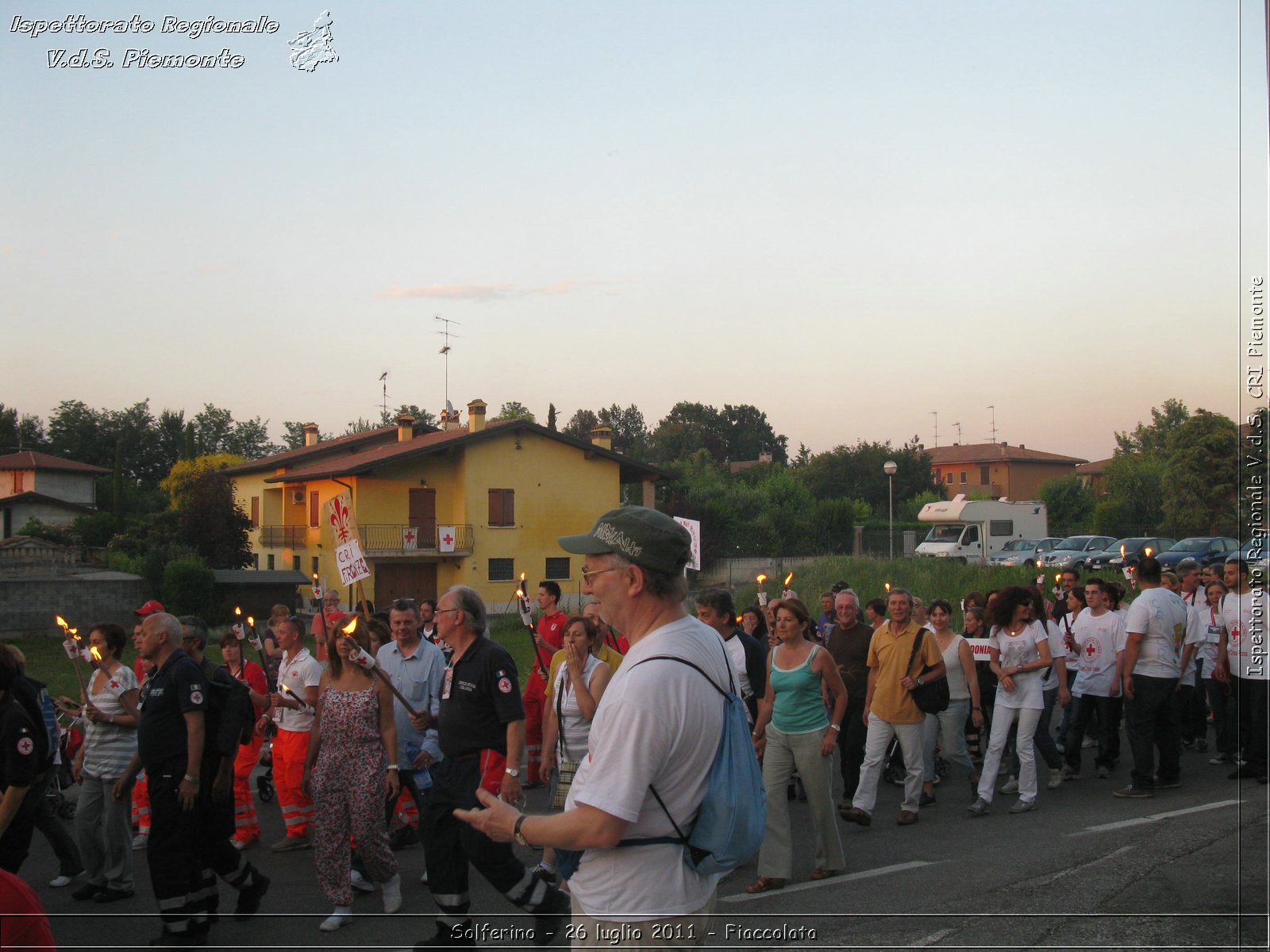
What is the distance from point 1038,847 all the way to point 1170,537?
35.8 metres

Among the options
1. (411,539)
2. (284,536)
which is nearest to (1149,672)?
(411,539)

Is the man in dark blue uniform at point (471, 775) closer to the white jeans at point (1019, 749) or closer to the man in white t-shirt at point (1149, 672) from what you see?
the white jeans at point (1019, 749)

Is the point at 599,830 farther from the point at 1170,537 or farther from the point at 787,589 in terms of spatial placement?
the point at 1170,537

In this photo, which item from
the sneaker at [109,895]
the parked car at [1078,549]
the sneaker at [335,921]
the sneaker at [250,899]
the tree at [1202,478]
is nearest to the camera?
the sneaker at [335,921]

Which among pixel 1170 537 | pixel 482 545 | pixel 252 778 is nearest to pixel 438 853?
pixel 252 778

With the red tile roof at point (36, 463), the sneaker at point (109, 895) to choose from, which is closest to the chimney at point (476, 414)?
the red tile roof at point (36, 463)

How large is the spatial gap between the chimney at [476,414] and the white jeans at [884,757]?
118ft

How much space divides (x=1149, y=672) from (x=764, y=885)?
165 inches

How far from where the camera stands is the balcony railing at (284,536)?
4591 centimetres

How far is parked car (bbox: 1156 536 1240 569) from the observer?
3219 centimetres

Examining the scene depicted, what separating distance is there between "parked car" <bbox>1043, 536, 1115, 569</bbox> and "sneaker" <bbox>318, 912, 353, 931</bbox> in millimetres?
33593

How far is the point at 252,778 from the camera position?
444 inches

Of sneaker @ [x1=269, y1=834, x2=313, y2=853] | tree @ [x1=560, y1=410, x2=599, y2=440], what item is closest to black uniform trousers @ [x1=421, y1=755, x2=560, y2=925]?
sneaker @ [x1=269, y1=834, x2=313, y2=853]

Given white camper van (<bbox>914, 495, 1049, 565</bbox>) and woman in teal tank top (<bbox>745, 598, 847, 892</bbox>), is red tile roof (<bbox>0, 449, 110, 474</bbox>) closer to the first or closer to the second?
white camper van (<bbox>914, 495, 1049, 565</bbox>)
